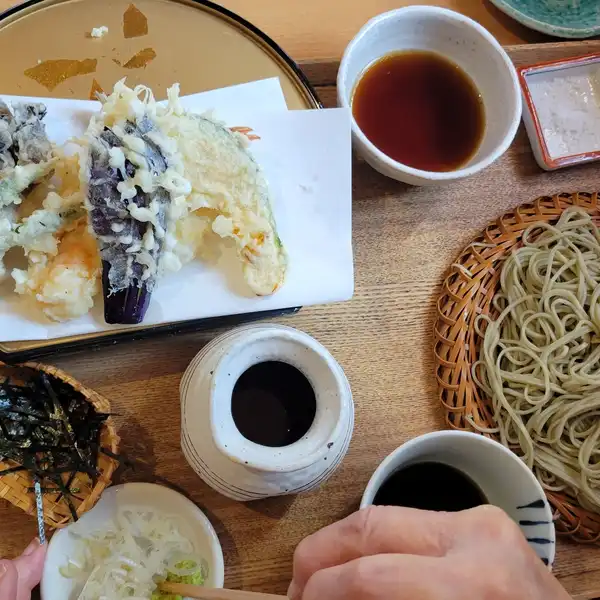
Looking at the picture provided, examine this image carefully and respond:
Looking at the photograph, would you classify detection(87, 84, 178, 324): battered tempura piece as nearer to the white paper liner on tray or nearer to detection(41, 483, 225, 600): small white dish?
the white paper liner on tray

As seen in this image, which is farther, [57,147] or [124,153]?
[57,147]

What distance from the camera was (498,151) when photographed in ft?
4.51

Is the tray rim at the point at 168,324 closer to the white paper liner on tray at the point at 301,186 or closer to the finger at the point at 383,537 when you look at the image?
the white paper liner on tray at the point at 301,186

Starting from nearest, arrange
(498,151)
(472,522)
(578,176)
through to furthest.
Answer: (472,522), (498,151), (578,176)

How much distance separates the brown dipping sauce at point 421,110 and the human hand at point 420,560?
90 centimetres

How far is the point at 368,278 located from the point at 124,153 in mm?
637

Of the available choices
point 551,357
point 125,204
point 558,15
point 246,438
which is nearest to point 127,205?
point 125,204

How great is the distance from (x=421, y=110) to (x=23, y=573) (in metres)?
1.34

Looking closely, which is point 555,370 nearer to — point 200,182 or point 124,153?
point 200,182

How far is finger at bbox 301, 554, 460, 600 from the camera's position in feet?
2.43

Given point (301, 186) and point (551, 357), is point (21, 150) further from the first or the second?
point (551, 357)

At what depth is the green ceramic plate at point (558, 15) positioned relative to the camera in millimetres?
1616

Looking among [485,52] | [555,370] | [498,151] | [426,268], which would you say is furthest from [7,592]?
[485,52]

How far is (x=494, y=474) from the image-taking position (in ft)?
3.89
